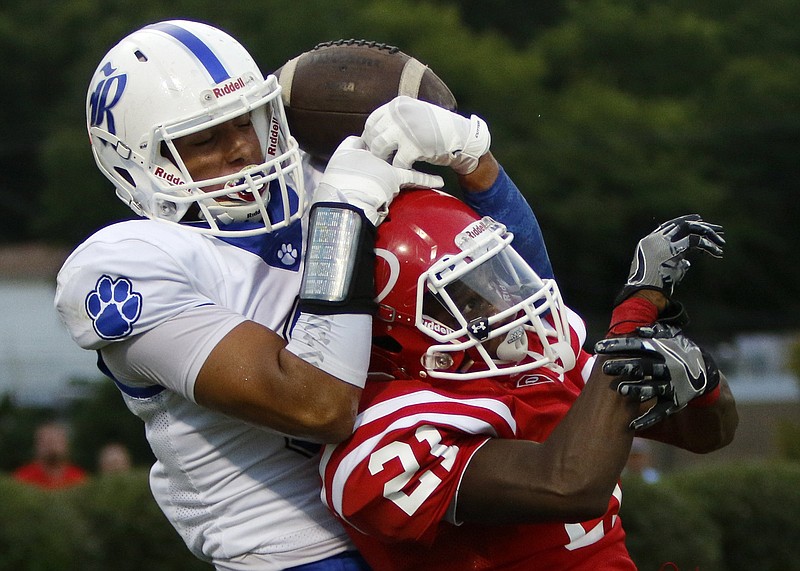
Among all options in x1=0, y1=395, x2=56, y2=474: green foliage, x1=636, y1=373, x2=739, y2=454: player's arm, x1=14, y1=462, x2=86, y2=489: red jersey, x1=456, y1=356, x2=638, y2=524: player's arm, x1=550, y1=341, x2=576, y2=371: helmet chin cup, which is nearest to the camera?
x1=456, y1=356, x2=638, y2=524: player's arm

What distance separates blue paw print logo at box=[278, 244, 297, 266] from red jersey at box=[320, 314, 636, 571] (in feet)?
1.17

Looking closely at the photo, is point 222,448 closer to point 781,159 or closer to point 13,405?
point 13,405

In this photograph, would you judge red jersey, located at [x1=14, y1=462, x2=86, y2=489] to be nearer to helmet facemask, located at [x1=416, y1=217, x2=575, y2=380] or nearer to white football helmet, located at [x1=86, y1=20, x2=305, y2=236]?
white football helmet, located at [x1=86, y1=20, x2=305, y2=236]

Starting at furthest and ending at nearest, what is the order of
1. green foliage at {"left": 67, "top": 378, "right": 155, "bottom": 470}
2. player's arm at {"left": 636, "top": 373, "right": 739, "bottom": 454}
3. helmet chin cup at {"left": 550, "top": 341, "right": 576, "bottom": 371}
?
1. green foliage at {"left": 67, "top": 378, "right": 155, "bottom": 470}
2. player's arm at {"left": 636, "top": 373, "right": 739, "bottom": 454}
3. helmet chin cup at {"left": 550, "top": 341, "right": 576, "bottom": 371}

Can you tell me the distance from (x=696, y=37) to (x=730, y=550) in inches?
876

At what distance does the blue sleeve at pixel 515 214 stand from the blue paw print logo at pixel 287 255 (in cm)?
42

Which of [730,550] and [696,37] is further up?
[730,550]

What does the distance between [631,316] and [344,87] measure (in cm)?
85

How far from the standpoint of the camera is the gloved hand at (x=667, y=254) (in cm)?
279

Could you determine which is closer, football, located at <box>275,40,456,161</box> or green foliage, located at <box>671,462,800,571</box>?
football, located at <box>275,40,456,161</box>

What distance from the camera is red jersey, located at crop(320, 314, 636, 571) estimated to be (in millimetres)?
2609

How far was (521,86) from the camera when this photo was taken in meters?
26.6

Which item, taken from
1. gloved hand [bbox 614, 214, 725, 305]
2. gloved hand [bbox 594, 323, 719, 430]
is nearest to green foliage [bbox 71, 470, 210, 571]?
gloved hand [bbox 614, 214, 725, 305]

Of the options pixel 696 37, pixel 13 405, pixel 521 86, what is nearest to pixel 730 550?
pixel 13 405
